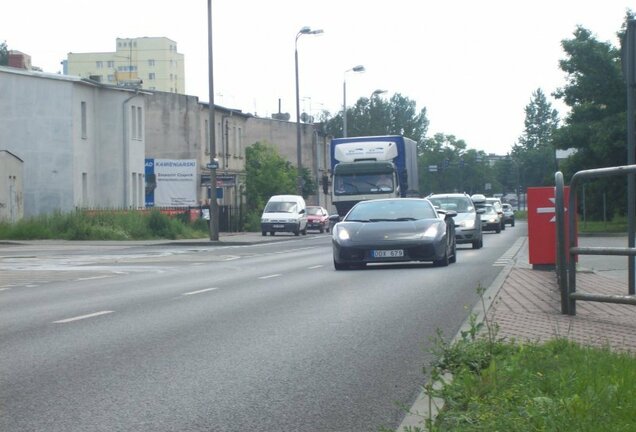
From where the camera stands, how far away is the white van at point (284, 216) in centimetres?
5941

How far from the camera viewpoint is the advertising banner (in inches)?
2457

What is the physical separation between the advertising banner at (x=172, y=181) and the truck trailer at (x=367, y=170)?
704 inches

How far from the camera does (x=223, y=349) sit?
34.2 ft

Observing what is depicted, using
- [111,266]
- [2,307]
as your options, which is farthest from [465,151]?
[2,307]

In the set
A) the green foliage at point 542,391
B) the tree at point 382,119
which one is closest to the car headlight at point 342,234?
the green foliage at point 542,391

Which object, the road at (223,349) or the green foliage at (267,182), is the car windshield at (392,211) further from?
the green foliage at (267,182)

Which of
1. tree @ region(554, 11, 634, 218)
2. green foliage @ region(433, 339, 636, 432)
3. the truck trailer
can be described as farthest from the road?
tree @ region(554, 11, 634, 218)

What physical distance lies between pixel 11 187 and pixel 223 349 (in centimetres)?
4571

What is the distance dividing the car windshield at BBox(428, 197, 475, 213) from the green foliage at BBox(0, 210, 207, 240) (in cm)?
1746

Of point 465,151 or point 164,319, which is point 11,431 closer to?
point 164,319

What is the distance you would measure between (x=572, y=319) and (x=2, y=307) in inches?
292

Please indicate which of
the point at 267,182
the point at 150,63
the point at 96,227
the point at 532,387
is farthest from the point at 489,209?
the point at 150,63

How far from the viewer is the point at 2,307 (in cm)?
1568

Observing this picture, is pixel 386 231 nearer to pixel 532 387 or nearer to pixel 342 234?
pixel 342 234
